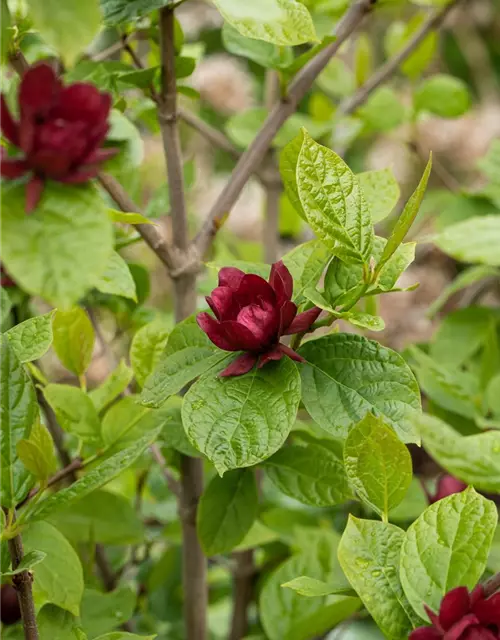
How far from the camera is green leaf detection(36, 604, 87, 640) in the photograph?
436 mm

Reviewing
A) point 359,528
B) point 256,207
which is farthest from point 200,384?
point 256,207

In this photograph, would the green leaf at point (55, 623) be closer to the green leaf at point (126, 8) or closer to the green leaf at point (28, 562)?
the green leaf at point (28, 562)

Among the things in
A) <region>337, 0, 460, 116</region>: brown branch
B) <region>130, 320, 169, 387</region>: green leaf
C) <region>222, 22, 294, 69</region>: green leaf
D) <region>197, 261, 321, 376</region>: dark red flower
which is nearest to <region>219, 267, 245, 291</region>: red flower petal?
<region>197, 261, 321, 376</region>: dark red flower

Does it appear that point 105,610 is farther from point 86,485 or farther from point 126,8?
point 126,8

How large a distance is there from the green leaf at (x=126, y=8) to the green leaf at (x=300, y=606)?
0.40 meters

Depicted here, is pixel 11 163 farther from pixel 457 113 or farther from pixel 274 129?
pixel 457 113

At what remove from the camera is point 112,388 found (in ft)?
1.75

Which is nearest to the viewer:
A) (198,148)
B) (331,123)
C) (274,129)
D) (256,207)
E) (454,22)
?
(274,129)

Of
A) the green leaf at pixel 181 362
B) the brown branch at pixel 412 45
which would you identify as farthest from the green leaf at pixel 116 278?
the brown branch at pixel 412 45

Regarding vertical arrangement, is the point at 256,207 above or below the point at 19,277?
below

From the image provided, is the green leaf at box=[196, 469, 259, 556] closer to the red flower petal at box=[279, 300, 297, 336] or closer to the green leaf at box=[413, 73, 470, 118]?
the red flower petal at box=[279, 300, 297, 336]

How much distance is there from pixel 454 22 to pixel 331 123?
2074mm

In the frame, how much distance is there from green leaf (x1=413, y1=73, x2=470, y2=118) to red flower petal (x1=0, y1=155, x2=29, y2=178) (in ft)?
2.21

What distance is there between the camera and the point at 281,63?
57 centimetres
